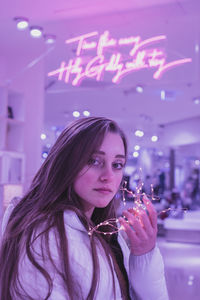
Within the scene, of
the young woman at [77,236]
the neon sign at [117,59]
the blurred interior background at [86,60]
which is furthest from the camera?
the neon sign at [117,59]

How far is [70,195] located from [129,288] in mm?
316

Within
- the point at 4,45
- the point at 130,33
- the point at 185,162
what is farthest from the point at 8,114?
the point at 185,162

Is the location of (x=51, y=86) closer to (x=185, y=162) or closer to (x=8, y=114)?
(x=8, y=114)

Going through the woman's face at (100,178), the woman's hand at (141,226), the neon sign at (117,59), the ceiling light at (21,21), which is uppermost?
the ceiling light at (21,21)

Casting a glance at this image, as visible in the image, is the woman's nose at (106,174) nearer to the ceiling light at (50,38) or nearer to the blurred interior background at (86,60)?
the blurred interior background at (86,60)

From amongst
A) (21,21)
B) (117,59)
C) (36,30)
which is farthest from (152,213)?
(36,30)

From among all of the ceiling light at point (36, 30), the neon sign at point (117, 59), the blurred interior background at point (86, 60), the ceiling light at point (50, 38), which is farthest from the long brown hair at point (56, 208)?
the ceiling light at point (50, 38)

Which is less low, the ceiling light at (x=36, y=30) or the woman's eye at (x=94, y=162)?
the ceiling light at (x=36, y=30)

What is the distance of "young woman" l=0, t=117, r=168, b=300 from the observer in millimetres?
907

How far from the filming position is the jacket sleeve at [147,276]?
1.04m

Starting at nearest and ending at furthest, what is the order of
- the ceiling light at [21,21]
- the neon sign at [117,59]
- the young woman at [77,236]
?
the young woman at [77,236] → the ceiling light at [21,21] → the neon sign at [117,59]

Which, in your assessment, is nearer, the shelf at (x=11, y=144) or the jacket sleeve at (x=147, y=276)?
the jacket sleeve at (x=147, y=276)

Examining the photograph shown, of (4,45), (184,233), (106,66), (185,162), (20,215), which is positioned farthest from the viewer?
(185,162)

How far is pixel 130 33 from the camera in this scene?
194 inches
